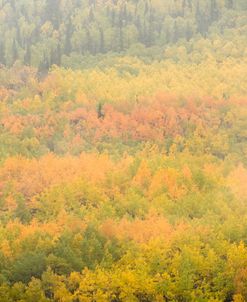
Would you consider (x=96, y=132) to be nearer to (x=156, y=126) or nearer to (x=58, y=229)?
(x=156, y=126)

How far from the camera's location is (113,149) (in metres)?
155

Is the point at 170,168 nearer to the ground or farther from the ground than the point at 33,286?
nearer to the ground

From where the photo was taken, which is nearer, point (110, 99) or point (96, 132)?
point (96, 132)

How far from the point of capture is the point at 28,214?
110 metres

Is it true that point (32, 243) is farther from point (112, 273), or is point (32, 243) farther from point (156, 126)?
point (156, 126)

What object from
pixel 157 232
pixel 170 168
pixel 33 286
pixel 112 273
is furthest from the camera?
pixel 170 168

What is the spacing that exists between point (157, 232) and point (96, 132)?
241ft

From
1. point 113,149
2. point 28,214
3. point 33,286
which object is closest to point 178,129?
point 113,149

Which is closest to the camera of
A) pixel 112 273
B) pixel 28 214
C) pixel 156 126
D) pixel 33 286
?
pixel 33 286

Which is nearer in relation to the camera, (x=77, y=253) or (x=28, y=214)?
(x=77, y=253)

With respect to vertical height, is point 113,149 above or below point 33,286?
below

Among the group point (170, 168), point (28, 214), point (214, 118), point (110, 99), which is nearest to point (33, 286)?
point (28, 214)

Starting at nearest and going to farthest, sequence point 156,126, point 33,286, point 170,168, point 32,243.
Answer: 1. point 33,286
2. point 32,243
3. point 170,168
4. point 156,126

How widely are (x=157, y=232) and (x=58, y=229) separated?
15832mm
